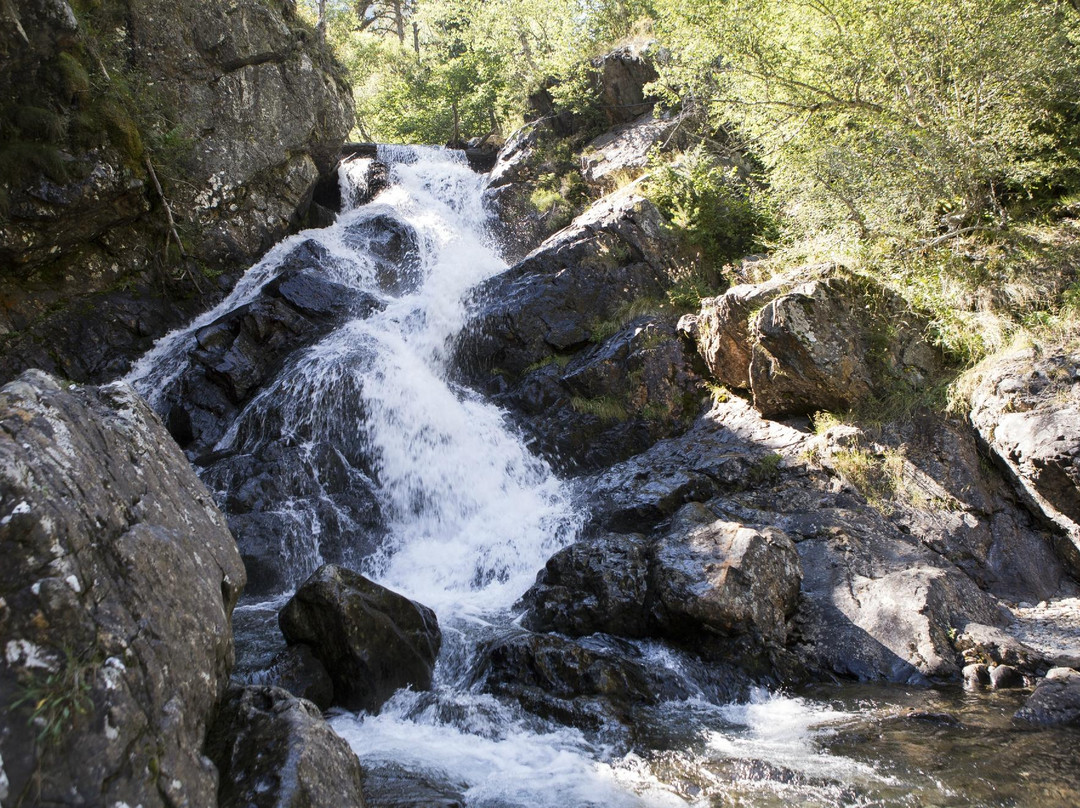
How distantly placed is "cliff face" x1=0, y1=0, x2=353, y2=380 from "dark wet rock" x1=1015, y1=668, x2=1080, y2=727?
50.1 ft

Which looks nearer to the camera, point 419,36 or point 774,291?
point 774,291

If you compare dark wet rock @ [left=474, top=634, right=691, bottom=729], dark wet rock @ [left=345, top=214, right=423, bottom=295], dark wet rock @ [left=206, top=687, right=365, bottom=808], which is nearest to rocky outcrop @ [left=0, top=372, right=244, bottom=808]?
dark wet rock @ [left=206, top=687, right=365, bottom=808]

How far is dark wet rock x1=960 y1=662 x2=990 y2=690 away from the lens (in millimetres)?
6043

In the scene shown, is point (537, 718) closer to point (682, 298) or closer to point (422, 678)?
point (422, 678)

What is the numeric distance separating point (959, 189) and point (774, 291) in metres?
3.22

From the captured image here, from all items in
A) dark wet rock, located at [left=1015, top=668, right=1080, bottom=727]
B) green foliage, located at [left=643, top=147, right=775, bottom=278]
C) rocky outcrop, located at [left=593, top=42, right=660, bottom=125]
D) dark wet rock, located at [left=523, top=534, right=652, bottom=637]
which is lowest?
dark wet rock, located at [left=1015, top=668, right=1080, bottom=727]

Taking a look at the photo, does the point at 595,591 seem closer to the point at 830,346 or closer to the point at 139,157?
the point at 830,346

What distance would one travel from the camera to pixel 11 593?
271 cm

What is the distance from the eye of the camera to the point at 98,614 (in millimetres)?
3037

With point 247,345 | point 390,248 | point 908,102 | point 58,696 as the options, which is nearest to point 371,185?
point 390,248

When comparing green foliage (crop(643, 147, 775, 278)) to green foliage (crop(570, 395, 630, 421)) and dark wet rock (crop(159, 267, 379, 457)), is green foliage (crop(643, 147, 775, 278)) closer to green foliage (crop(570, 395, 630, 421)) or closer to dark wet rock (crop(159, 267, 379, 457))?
green foliage (crop(570, 395, 630, 421))

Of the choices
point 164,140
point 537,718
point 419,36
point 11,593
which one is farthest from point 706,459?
point 419,36

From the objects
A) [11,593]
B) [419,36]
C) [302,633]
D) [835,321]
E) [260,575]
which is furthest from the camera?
[419,36]

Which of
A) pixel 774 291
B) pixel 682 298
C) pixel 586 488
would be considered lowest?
pixel 586 488
